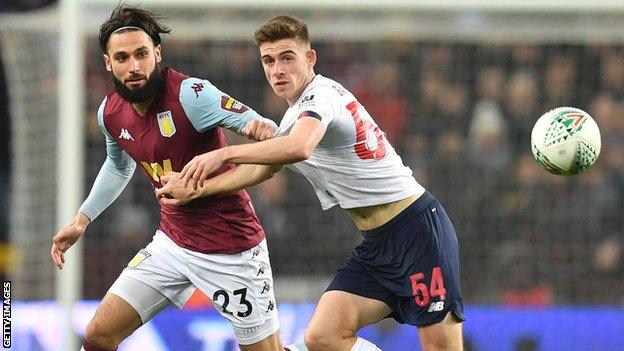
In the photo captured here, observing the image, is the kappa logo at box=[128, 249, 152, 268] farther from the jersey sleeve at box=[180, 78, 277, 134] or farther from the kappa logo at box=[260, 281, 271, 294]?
the jersey sleeve at box=[180, 78, 277, 134]

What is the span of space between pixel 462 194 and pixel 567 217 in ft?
2.84

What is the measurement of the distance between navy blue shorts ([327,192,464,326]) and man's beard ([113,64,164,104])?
1230 millimetres

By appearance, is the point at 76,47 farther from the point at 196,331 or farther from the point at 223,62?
the point at 196,331

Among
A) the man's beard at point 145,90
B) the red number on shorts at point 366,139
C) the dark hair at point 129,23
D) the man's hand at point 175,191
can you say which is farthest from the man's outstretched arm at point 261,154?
the dark hair at point 129,23

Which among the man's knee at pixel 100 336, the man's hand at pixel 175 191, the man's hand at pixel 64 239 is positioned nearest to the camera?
the man's hand at pixel 175 191

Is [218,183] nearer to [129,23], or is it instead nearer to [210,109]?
[210,109]

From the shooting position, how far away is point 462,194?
963cm

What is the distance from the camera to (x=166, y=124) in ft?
18.5

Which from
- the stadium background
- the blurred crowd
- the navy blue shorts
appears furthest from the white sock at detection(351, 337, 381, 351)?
the blurred crowd

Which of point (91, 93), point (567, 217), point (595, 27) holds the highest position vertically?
point (595, 27)

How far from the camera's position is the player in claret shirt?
559cm

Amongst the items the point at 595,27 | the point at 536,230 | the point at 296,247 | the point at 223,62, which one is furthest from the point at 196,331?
the point at 595,27

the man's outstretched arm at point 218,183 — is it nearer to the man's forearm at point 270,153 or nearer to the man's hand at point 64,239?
the man's forearm at point 270,153

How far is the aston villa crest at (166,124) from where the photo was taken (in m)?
5.62
